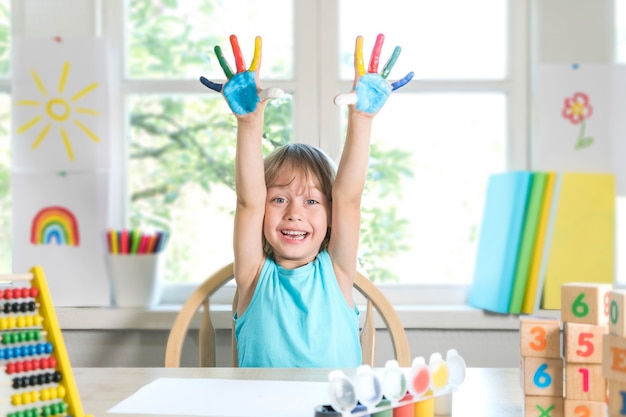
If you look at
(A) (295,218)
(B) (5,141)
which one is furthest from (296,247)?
(B) (5,141)

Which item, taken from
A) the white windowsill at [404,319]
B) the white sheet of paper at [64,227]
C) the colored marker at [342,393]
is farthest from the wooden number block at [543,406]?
the white sheet of paper at [64,227]

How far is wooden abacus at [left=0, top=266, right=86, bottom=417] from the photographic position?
907mm

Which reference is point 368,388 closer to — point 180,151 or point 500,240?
point 500,240

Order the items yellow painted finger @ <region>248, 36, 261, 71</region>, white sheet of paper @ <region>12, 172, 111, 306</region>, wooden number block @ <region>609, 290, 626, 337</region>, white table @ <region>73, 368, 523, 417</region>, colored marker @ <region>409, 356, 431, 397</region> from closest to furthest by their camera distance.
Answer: wooden number block @ <region>609, 290, 626, 337</region> < colored marker @ <region>409, 356, 431, 397</region> < white table @ <region>73, 368, 523, 417</region> < yellow painted finger @ <region>248, 36, 261, 71</region> < white sheet of paper @ <region>12, 172, 111, 306</region>

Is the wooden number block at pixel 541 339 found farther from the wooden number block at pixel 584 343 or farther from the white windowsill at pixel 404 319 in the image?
the white windowsill at pixel 404 319

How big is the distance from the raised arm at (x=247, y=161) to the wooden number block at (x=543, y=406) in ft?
2.13

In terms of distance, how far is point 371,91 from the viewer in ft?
4.38

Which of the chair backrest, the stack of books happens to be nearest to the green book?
the stack of books

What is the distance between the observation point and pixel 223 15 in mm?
2148

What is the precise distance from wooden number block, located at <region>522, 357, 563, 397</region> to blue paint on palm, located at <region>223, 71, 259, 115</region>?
675mm

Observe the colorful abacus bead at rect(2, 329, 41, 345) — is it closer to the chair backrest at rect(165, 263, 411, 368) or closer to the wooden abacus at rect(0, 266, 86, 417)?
the wooden abacus at rect(0, 266, 86, 417)

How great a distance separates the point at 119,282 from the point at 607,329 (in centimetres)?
139

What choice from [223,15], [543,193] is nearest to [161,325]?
[223,15]

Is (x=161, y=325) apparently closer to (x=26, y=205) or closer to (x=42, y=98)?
(x=26, y=205)
